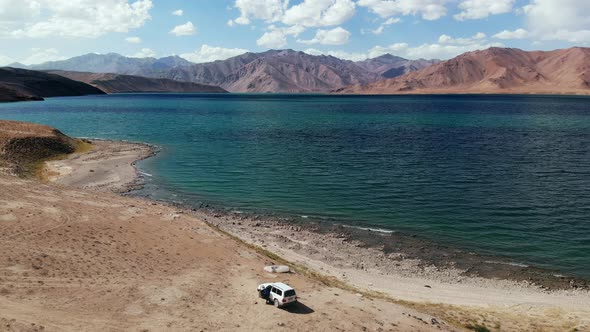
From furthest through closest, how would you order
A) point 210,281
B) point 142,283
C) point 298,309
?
point 210,281 < point 142,283 < point 298,309

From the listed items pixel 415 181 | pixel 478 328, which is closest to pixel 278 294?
pixel 478 328

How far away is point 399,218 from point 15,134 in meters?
64.7

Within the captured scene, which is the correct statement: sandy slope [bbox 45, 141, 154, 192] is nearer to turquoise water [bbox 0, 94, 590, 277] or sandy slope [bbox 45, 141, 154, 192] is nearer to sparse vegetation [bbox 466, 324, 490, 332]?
turquoise water [bbox 0, 94, 590, 277]

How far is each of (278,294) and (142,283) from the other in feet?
29.3

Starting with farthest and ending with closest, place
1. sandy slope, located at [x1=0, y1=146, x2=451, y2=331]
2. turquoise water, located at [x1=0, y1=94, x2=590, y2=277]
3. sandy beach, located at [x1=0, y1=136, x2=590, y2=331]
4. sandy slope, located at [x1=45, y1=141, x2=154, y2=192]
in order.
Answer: sandy slope, located at [x1=45, y1=141, x2=154, y2=192] → turquoise water, located at [x1=0, y1=94, x2=590, y2=277] → sandy beach, located at [x1=0, y1=136, x2=590, y2=331] → sandy slope, located at [x1=0, y1=146, x2=451, y2=331]

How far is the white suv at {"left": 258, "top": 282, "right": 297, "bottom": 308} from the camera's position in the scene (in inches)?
1004

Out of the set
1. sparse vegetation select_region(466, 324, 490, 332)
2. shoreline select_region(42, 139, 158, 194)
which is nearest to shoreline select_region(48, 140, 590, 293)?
sparse vegetation select_region(466, 324, 490, 332)

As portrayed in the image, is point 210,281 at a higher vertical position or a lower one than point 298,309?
lower

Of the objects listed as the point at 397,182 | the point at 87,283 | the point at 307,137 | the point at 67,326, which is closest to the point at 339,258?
the point at 87,283

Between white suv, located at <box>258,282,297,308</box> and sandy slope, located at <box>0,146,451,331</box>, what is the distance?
0.51m

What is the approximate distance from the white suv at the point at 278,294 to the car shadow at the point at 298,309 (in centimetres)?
29

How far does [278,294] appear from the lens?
25844 mm

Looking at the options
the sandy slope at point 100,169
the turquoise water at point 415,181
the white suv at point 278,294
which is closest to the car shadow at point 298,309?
the white suv at point 278,294

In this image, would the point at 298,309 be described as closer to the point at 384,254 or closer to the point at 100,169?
the point at 384,254
